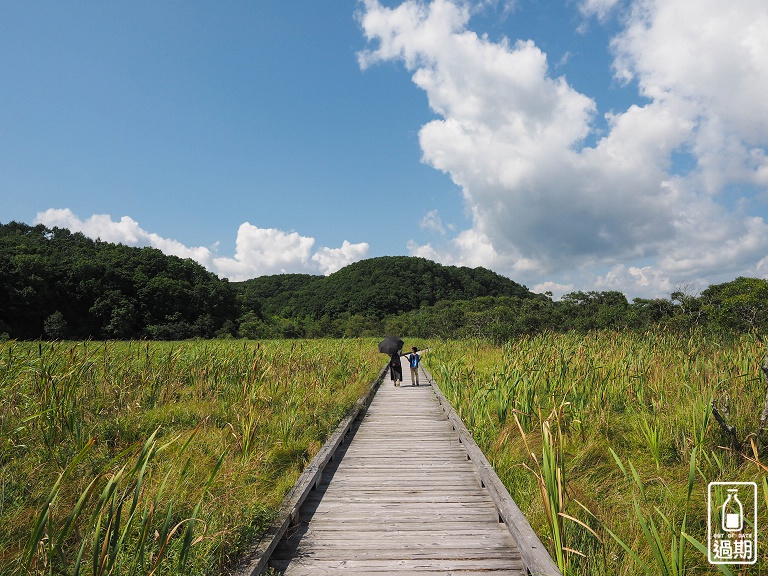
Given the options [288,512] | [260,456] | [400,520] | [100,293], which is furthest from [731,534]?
[100,293]

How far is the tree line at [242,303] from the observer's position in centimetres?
2312

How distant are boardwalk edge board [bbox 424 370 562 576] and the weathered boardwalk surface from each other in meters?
0.10

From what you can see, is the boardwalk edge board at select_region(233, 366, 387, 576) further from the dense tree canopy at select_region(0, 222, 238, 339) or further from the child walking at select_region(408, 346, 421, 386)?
the dense tree canopy at select_region(0, 222, 238, 339)

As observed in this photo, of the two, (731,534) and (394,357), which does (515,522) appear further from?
(394,357)

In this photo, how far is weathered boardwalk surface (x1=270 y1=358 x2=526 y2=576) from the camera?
2.78 metres

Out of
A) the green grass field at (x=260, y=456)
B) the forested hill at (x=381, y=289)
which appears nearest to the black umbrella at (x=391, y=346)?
the green grass field at (x=260, y=456)

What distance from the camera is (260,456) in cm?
446

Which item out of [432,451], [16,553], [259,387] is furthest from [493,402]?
[16,553]

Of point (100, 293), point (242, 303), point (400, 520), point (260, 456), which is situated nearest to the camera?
point (400, 520)

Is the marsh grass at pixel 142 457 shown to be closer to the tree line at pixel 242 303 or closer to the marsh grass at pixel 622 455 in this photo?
the marsh grass at pixel 622 455

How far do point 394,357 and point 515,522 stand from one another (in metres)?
8.86

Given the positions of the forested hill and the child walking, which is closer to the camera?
the child walking

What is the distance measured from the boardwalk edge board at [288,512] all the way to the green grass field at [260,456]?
0.34 ft

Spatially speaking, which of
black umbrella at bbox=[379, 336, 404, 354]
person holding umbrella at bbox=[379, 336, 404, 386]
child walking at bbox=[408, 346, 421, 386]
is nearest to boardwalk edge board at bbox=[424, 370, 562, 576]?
child walking at bbox=[408, 346, 421, 386]
